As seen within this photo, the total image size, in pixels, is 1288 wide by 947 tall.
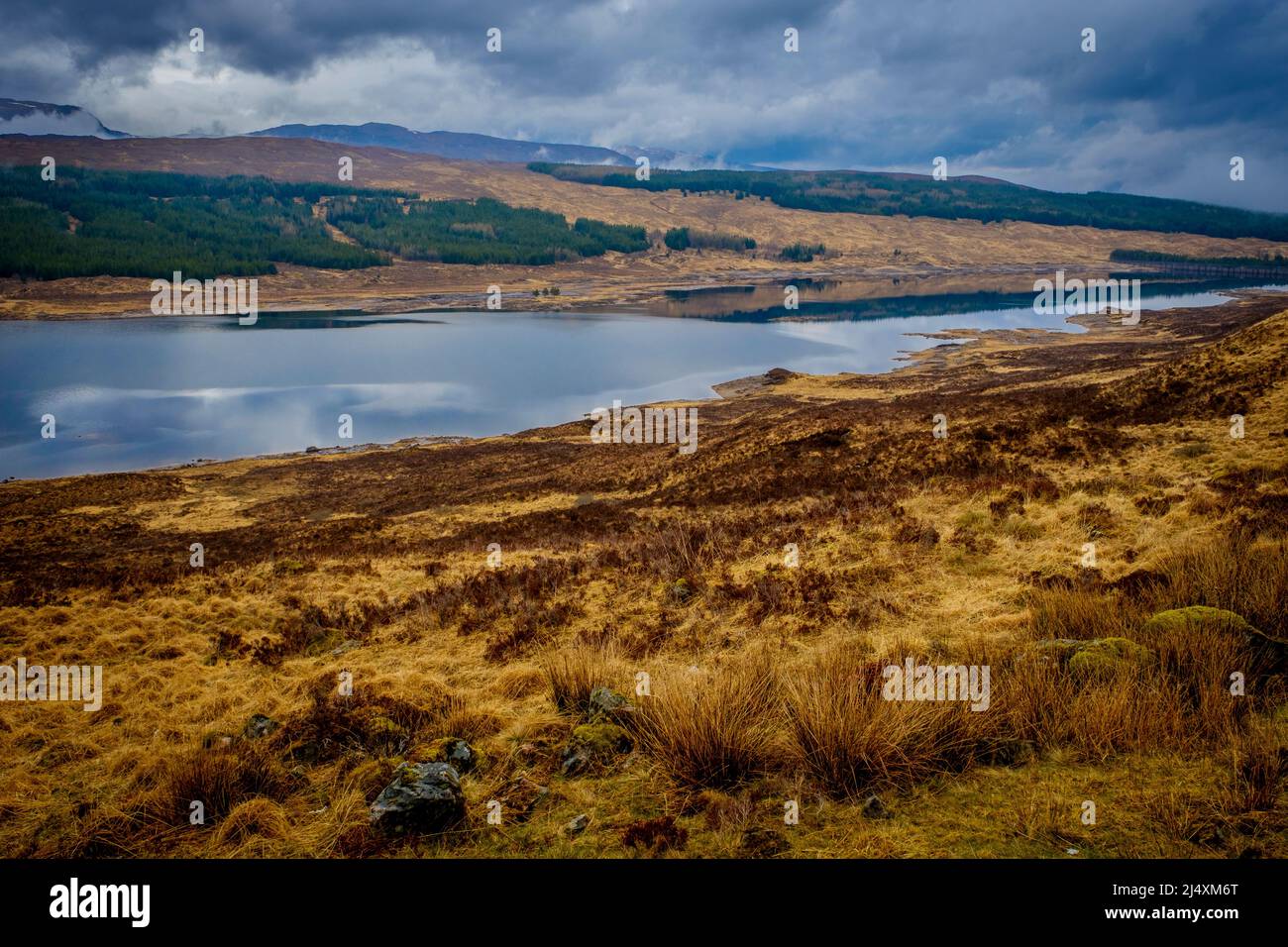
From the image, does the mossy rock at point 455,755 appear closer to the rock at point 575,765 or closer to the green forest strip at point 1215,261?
the rock at point 575,765

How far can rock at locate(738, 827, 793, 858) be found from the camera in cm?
365

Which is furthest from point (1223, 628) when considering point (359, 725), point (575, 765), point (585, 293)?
point (585, 293)

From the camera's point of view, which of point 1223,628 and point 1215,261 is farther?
point 1215,261

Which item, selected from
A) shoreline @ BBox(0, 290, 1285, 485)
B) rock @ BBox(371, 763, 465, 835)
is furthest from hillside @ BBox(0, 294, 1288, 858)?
shoreline @ BBox(0, 290, 1285, 485)

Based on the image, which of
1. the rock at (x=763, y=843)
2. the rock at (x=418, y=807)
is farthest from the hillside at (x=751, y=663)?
the rock at (x=418, y=807)

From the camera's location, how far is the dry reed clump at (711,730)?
173 inches

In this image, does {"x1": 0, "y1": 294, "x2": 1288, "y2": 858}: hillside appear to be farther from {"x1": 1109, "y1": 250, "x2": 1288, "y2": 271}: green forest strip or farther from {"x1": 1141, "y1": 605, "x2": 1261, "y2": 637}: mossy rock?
{"x1": 1109, "y1": 250, "x2": 1288, "y2": 271}: green forest strip

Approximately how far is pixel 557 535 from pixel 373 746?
1106 centimetres

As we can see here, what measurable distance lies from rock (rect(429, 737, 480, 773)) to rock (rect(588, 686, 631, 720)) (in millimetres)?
968

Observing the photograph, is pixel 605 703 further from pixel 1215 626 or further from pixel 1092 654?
pixel 1215 626

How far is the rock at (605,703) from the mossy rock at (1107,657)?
3474mm

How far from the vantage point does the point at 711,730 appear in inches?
176

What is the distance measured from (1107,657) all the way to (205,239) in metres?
199

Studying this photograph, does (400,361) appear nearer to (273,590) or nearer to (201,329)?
Result: (201,329)
